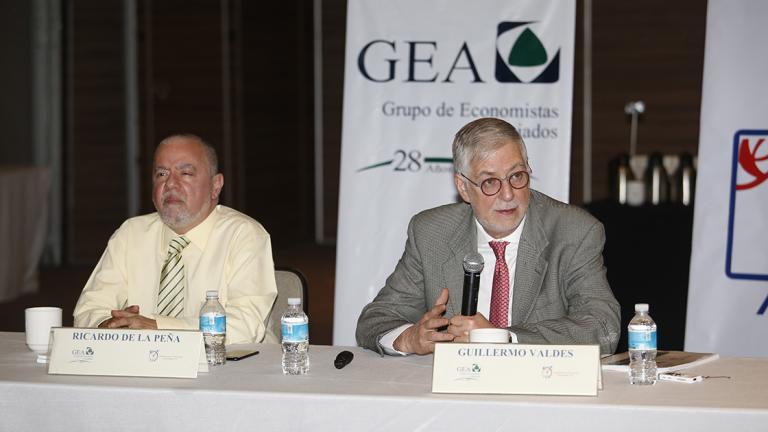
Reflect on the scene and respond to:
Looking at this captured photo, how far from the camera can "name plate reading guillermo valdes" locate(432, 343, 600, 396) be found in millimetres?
2232

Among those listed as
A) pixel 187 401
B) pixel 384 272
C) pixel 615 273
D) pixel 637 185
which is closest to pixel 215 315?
pixel 187 401

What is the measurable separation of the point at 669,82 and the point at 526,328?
7.39 meters

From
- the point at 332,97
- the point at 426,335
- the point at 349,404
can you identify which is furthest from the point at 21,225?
the point at 349,404

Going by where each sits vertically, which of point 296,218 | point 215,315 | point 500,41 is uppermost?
point 500,41

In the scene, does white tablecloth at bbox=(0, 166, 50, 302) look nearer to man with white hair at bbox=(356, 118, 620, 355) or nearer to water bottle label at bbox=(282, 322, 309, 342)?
man with white hair at bbox=(356, 118, 620, 355)

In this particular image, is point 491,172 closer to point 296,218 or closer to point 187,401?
point 187,401

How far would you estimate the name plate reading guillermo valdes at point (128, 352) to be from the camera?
8.04 feet

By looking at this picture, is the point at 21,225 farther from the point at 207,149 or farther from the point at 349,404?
the point at 349,404

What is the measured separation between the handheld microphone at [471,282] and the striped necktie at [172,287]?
1043 mm

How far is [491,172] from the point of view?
2871 mm

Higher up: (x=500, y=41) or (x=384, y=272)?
(x=500, y=41)

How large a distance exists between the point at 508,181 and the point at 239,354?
854mm

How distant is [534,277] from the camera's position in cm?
296

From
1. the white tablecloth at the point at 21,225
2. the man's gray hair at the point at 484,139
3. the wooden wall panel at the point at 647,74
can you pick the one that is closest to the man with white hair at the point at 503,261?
the man's gray hair at the point at 484,139
